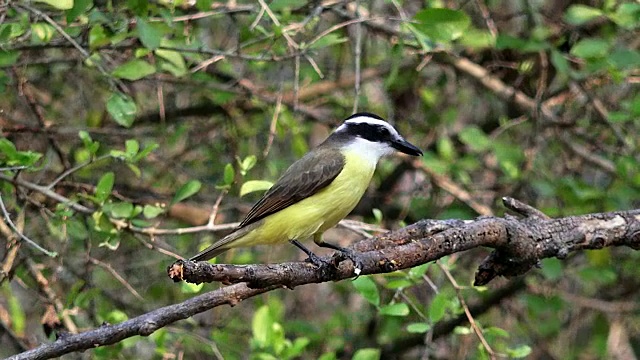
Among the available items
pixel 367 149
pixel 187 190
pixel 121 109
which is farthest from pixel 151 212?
pixel 367 149

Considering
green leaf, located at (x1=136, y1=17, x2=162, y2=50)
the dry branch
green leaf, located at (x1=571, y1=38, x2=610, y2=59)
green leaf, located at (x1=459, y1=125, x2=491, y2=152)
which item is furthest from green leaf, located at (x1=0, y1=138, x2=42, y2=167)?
green leaf, located at (x1=571, y1=38, x2=610, y2=59)

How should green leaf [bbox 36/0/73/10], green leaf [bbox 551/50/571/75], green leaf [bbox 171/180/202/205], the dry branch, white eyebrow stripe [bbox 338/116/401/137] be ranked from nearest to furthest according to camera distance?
the dry branch → green leaf [bbox 36/0/73/10] → green leaf [bbox 171/180/202/205] → white eyebrow stripe [bbox 338/116/401/137] → green leaf [bbox 551/50/571/75]

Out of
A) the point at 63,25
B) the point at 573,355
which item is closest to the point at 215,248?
the point at 63,25

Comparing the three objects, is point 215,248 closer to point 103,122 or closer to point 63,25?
point 63,25

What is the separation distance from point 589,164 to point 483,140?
87cm

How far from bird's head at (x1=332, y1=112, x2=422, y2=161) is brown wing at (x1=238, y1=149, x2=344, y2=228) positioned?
19 centimetres

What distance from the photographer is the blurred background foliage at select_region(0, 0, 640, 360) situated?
4.23 m

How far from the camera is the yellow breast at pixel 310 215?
396 centimetres

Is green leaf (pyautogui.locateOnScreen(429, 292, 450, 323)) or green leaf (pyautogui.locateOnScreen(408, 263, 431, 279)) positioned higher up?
green leaf (pyautogui.locateOnScreen(408, 263, 431, 279))

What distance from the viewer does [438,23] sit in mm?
4301

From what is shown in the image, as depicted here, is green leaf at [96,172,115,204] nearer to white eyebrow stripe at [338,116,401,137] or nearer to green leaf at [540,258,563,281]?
white eyebrow stripe at [338,116,401,137]

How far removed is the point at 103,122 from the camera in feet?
18.6

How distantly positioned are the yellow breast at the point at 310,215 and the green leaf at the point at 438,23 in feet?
2.59

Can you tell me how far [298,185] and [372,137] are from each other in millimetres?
530
